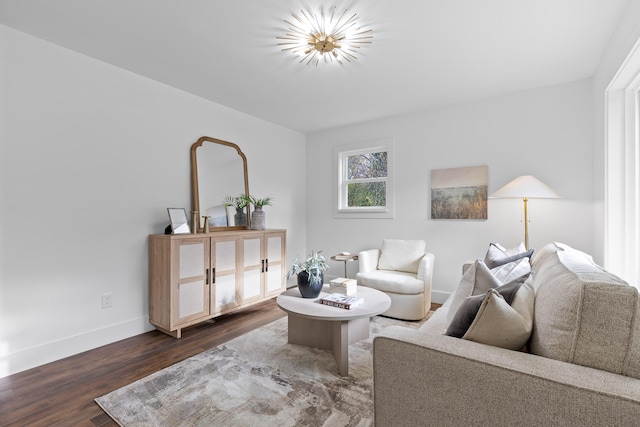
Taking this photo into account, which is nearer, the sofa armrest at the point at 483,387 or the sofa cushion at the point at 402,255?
the sofa armrest at the point at 483,387

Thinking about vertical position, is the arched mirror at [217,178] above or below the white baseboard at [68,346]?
above

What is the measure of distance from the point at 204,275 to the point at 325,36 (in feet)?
7.62

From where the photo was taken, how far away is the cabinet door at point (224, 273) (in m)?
3.06

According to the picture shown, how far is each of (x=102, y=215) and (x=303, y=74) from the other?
7.09 feet

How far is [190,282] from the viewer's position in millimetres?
2846

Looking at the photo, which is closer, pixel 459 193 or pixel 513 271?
pixel 513 271

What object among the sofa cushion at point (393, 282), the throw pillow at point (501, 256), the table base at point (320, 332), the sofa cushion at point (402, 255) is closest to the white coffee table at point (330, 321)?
the table base at point (320, 332)

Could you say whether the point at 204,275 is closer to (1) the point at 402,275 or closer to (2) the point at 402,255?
(1) the point at 402,275

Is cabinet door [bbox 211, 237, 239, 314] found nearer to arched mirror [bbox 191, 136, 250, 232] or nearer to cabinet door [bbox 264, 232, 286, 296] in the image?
arched mirror [bbox 191, 136, 250, 232]

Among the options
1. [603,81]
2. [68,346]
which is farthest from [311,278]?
[603,81]

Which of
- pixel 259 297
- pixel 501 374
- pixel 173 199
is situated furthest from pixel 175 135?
pixel 501 374

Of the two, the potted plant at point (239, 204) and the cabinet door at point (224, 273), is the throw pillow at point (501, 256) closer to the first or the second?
the cabinet door at point (224, 273)

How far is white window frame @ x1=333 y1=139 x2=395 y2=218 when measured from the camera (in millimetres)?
4117

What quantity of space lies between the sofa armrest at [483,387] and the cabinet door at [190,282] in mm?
2189
